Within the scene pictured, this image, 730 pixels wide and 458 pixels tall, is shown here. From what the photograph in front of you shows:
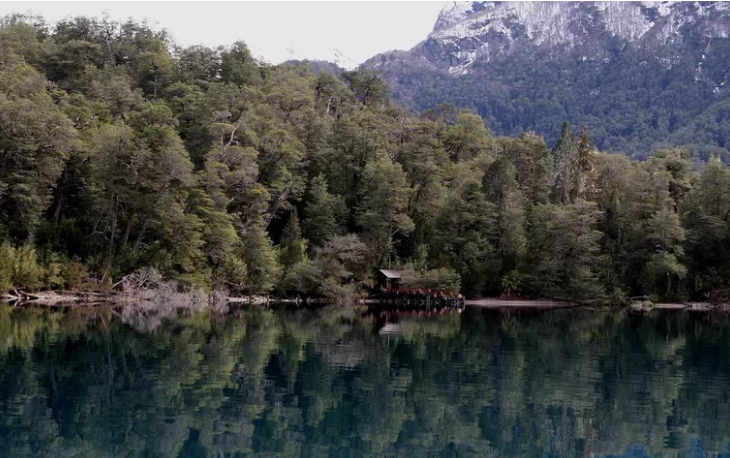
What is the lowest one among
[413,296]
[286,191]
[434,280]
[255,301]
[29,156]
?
[255,301]

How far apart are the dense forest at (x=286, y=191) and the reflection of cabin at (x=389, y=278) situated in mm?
1276

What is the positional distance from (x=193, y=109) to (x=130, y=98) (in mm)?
5217

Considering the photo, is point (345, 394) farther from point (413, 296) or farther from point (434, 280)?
point (434, 280)

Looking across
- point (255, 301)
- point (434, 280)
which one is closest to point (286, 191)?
point (255, 301)

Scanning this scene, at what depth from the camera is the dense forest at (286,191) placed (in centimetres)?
4819

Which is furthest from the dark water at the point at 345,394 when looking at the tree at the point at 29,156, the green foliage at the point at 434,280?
the green foliage at the point at 434,280

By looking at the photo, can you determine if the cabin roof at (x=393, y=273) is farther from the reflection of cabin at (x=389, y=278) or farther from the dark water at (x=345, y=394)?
the dark water at (x=345, y=394)

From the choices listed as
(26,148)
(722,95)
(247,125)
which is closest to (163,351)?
(26,148)

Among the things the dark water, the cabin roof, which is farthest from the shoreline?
the dark water

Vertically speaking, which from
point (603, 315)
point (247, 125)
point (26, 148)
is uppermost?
point (247, 125)

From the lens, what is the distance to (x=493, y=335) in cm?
3344

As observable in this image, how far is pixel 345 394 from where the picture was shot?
17406 mm

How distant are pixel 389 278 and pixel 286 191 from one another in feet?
37.0

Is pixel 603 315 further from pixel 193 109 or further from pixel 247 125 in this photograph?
pixel 193 109
